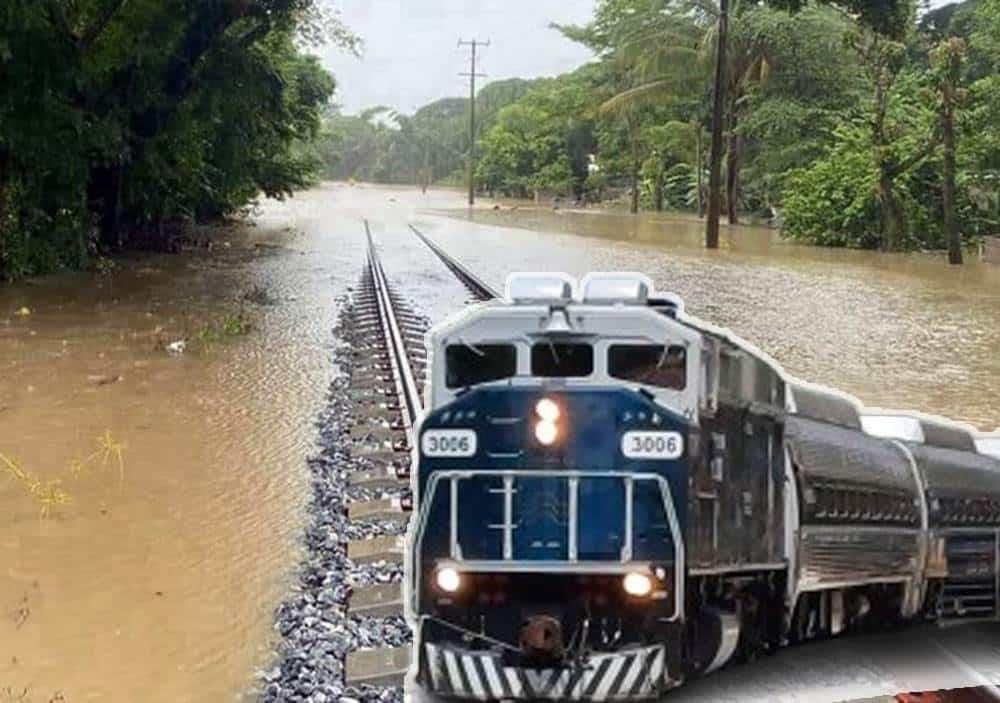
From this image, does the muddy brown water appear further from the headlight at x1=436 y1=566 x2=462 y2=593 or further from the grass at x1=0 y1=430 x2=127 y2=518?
the headlight at x1=436 y1=566 x2=462 y2=593

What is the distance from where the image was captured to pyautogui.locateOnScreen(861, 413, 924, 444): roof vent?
440cm

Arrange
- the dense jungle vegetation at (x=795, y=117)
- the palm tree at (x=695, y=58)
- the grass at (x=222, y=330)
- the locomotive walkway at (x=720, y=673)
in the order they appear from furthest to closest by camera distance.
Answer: the palm tree at (x=695, y=58) < the dense jungle vegetation at (x=795, y=117) < the grass at (x=222, y=330) < the locomotive walkway at (x=720, y=673)

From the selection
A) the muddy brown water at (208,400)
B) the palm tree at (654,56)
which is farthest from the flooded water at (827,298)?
the palm tree at (654,56)

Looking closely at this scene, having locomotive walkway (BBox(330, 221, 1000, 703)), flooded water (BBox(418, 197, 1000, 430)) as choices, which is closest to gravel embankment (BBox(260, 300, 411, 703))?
locomotive walkway (BBox(330, 221, 1000, 703))

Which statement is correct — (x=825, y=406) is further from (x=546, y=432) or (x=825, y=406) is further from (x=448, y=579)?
(x=448, y=579)

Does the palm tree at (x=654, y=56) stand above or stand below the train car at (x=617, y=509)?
above

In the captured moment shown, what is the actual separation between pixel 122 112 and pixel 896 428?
27488mm

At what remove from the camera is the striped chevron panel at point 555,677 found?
3.66m

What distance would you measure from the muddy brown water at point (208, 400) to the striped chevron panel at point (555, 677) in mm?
2632

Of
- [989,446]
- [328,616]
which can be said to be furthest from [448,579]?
[328,616]

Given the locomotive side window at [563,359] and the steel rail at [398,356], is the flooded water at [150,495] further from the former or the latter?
the locomotive side window at [563,359]

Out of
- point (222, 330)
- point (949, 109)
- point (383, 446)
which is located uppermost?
point (949, 109)

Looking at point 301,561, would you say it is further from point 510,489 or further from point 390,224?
point 390,224

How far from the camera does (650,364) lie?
3762 mm
